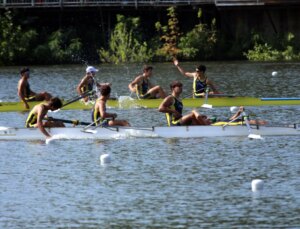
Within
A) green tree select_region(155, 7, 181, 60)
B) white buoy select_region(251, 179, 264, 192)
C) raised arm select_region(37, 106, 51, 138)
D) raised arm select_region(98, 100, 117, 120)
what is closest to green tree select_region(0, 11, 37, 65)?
green tree select_region(155, 7, 181, 60)

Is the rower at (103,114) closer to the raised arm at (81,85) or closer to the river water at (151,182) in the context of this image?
the river water at (151,182)

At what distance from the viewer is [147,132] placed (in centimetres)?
3017

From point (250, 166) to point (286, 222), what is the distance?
5622 millimetres

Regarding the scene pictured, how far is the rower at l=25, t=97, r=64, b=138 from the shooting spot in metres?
28.5

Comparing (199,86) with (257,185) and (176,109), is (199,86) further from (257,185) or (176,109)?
(257,185)

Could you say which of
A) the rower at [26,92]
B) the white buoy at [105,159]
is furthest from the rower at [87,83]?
the white buoy at [105,159]

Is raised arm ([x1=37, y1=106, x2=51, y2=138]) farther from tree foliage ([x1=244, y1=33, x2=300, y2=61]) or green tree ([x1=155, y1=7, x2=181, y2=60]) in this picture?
tree foliage ([x1=244, y1=33, x2=300, y2=61])

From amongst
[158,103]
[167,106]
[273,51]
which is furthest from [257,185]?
[273,51]

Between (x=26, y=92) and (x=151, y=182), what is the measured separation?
13.6 meters

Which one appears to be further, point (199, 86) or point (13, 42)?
point (13, 42)

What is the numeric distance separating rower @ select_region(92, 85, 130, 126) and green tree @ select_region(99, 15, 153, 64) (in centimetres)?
3255

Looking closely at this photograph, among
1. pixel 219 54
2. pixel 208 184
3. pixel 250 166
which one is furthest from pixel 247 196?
pixel 219 54

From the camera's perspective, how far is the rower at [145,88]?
122 ft

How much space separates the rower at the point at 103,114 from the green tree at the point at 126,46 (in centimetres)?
3255
